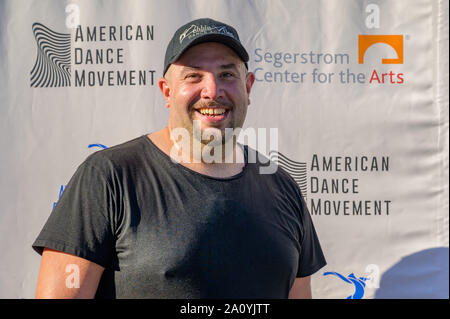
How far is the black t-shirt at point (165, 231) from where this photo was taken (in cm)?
127

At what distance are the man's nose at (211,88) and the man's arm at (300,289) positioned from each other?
764 mm

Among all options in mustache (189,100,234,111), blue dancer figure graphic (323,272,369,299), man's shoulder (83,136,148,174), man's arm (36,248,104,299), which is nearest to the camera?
man's arm (36,248,104,299)

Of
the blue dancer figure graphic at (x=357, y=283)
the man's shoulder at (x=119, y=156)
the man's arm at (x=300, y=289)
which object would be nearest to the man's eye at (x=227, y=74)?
the man's shoulder at (x=119, y=156)

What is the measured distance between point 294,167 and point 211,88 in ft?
2.91

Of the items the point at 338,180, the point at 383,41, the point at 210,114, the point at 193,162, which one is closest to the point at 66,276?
the point at 193,162

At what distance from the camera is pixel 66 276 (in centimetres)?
125

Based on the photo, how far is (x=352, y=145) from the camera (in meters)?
2.19

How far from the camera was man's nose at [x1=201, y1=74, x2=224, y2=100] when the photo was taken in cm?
145

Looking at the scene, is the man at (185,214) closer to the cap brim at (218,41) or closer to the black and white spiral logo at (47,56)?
the cap brim at (218,41)

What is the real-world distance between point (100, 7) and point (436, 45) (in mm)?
1709

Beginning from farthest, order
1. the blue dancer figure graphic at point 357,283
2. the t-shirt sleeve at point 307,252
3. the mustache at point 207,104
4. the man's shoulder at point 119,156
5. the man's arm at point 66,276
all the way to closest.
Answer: the blue dancer figure graphic at point 357,283
the t-shirt sleeve at point 307,252
the mustache at point 207,104
the man's shoulder at point 119,156
the man's arm at point 66,276

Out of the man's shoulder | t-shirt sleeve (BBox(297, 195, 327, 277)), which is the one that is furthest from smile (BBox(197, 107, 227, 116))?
t-shirt sleeve (BBox(297, 195, 327, 277))

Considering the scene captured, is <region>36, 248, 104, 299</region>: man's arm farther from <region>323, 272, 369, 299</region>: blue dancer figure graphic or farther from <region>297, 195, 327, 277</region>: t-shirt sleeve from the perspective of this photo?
<region>323, 272, 369, 299</region>: blue dancer figure graphic

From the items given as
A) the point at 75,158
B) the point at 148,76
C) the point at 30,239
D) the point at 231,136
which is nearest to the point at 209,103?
the point at 231,136
